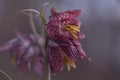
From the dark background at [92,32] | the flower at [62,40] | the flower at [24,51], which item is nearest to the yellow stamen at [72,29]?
the flower at [62,40]

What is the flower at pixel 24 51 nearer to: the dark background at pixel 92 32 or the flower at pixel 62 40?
the flower at pixel 62 40

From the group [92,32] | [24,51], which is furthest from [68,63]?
[92,32]

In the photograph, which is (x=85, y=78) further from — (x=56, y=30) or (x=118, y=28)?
(x=56, y=30)

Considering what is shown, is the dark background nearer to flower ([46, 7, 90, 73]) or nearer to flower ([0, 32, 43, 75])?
flower ([0, 32, 43, 75])

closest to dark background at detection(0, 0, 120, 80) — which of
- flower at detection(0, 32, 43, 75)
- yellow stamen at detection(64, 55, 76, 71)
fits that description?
flower at detection(0, 32, 43, 75)

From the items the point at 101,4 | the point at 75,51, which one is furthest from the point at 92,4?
the point at 75,51
